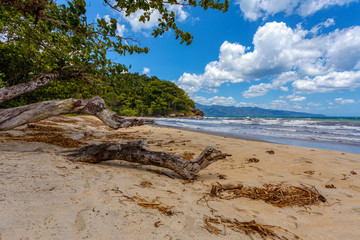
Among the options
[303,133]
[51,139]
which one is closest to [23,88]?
[51,139]

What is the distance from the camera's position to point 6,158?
2.51m

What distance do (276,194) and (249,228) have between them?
122 cm

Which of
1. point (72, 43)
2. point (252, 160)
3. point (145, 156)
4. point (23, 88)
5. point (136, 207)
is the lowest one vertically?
point (252, 160)

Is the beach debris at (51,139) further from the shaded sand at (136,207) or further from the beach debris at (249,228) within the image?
the beach debris at (249,228)

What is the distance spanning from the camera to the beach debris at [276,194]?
2.29 metres

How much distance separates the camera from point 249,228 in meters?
1.58

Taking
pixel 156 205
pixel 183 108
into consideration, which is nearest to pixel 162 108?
pixel 183 108

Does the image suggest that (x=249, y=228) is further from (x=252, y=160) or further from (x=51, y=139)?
(x=51, y=139)

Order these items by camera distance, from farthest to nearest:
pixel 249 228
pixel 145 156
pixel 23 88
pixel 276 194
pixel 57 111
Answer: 1. pixel 23 88
2. pixel 57 111
3. pixel 145 156
4. pixel 276 194
5. pixel 249 228

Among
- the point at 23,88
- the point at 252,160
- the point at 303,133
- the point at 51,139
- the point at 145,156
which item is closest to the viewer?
the point at 145,156

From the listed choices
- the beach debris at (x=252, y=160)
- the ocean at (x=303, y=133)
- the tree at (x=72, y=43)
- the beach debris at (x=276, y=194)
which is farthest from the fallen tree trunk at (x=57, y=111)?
the ocean at (x=303, y=133)

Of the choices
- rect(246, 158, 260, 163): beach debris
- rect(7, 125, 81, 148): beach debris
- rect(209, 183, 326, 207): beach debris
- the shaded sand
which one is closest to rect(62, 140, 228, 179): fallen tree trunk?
the shaded sand

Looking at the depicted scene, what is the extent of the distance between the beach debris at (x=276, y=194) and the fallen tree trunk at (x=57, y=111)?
2.57 meters

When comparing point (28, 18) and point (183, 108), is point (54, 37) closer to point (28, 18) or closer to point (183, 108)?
point (28, 18)
